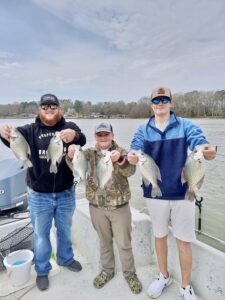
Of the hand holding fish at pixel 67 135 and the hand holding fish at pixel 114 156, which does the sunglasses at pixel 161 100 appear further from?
the hand holding fish at pixel 67 135

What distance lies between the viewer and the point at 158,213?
2.70 metres

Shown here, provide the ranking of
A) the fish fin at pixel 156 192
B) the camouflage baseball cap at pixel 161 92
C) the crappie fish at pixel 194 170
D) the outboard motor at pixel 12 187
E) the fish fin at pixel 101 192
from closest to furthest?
the crappie fish at pixel 194 170, the fish fin at pixel 156 192, the camouflage baseball cap at pixel 161 92, the fish fin at pixel 101 192, the outboard motor at pixel 12 187

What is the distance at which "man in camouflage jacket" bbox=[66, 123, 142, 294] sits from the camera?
2.87 m

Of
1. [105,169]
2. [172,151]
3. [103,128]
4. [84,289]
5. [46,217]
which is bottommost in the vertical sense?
[84,289]

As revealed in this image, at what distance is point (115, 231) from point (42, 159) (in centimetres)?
105

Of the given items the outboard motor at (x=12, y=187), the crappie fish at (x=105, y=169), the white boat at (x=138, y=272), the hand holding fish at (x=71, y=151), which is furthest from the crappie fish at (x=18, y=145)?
the outboard motor at (x=12, y=187)

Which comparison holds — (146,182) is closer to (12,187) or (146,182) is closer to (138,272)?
(138,272)

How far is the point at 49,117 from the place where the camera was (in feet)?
9.70

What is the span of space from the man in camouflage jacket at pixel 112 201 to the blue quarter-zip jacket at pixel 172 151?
296mm

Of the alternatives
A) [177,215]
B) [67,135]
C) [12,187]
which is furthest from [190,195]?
[12,187]

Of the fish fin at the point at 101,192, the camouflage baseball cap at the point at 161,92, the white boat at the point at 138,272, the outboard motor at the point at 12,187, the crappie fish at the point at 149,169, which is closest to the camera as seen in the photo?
the crappie fish at the point at 149,169

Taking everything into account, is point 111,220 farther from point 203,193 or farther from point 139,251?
point 203,193

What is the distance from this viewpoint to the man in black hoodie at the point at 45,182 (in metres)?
2.97

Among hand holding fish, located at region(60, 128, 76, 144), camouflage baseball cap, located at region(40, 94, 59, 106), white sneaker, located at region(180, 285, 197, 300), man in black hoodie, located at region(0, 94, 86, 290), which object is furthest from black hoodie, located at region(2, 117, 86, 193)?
white sneaker, located at region(180, 285, 197, 300)
